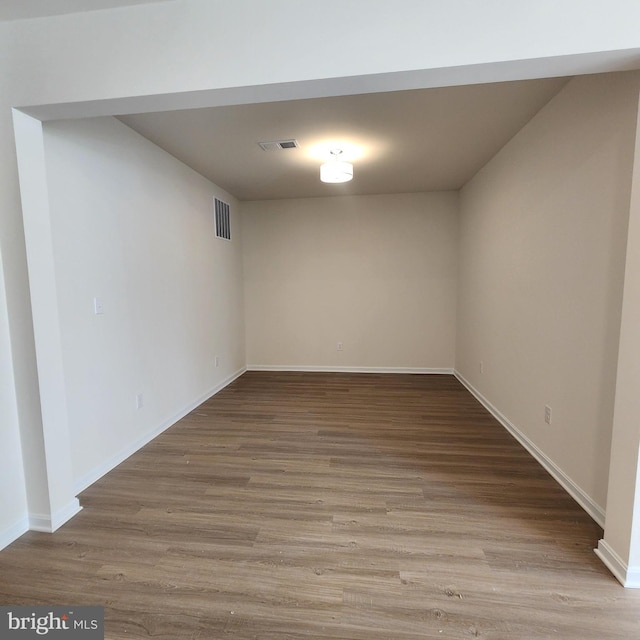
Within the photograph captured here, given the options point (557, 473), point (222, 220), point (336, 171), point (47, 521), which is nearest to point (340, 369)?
point (222, 220)

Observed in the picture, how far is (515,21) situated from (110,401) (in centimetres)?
311

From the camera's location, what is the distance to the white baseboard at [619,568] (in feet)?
4.81

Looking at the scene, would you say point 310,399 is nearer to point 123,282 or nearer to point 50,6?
point 123,282

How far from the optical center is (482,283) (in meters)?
3.78

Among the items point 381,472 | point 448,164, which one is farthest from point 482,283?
point 381,472

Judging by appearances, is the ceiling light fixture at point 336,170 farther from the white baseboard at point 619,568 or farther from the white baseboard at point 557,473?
the white baseboard at point 619,568

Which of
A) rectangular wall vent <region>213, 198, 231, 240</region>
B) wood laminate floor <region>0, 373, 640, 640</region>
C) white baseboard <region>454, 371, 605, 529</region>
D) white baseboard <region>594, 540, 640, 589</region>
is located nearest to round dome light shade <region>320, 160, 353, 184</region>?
rectangular wall vent <region>213, 198, 231, 240</region>

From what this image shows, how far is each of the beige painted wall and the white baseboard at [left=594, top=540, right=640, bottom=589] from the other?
137 inches

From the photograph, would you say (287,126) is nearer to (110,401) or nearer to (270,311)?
(110,401)

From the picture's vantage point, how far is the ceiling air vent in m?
2.96

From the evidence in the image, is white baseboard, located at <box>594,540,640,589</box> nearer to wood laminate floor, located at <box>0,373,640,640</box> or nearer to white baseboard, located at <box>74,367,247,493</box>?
wood laminate floor, located at <box>0,373,640,640</box>

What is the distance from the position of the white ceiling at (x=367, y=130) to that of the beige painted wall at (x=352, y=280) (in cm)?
89

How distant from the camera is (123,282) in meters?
2.63

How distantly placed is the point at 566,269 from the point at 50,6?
3037mm
